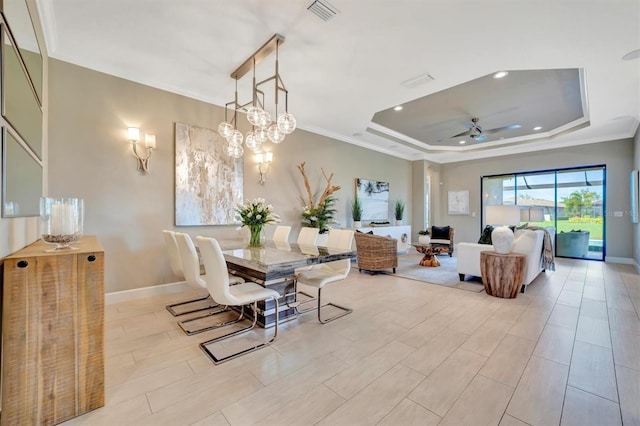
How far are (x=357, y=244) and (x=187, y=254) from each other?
3.36 m

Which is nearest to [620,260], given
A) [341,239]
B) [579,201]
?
[579,201]

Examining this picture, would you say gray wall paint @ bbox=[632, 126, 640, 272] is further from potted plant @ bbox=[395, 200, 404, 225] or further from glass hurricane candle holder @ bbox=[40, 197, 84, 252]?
glass hurricane candle holder @ bbox=[40, 197, 84, 252]

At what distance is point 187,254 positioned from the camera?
263 cm

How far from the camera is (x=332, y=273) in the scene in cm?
315

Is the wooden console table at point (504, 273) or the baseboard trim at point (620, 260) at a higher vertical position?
the wooden console table at point (504, 273)

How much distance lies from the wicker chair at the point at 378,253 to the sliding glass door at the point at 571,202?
3.70 metres

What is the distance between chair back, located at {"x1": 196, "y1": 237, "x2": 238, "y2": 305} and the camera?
2.16 m

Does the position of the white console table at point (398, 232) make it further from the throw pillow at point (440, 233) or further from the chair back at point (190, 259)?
the chair back at point (190, 259)

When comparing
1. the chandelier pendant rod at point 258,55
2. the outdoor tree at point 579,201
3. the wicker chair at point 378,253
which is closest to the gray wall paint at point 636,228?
the outdoor tree at point 579,201

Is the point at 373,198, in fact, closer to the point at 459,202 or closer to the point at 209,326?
the point at 459,202

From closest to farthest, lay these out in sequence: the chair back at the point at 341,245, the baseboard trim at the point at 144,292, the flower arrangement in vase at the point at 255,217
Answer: the chair back at the point at 341,245, the flower arrangement in vase at the point at 255,217, the baseboard trim at the point at 144,292

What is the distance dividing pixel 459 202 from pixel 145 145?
339 inches

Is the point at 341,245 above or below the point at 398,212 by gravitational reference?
below

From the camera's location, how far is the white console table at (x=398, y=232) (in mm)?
6899
